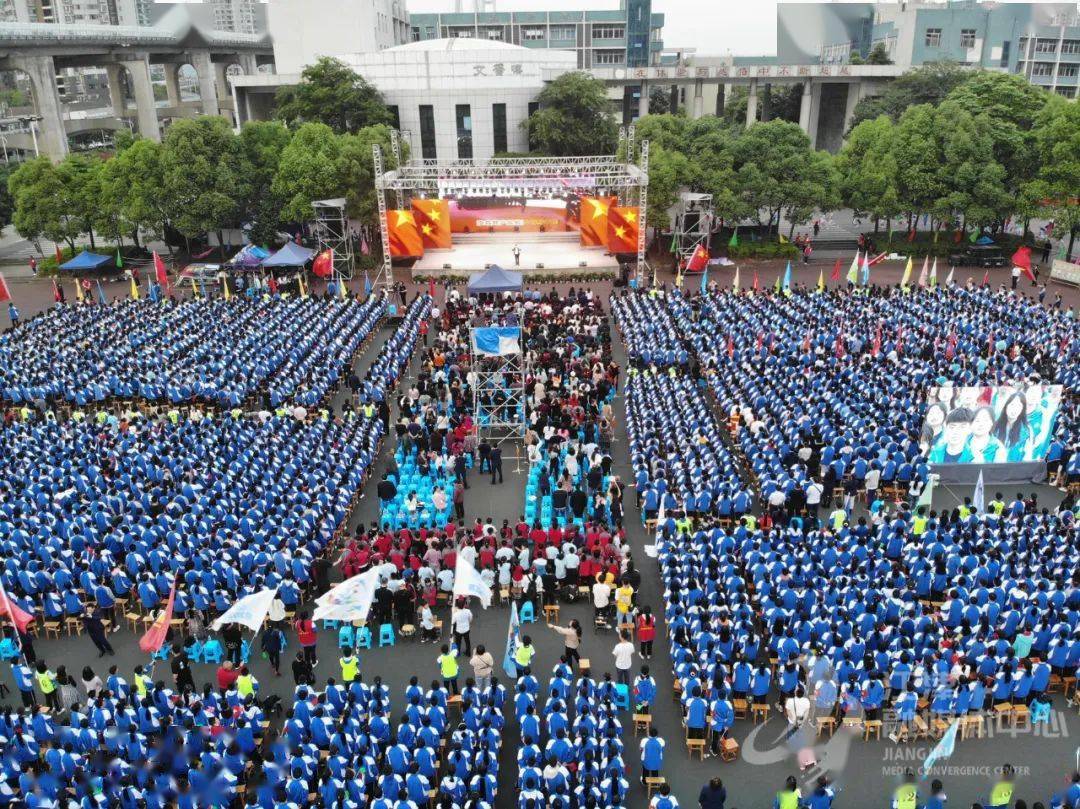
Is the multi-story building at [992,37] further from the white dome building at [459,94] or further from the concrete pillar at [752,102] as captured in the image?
the white dome building at [459,94]

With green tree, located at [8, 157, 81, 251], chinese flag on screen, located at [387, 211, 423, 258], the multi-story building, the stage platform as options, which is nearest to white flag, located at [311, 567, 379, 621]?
the stage platform

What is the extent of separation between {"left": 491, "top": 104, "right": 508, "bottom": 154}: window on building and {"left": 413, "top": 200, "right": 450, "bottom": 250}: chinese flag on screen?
14.9m

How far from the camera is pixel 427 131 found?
46.1 meters

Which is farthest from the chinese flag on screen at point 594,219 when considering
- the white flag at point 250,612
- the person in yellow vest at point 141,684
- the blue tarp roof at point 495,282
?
the person in yellow vest at point 141,684

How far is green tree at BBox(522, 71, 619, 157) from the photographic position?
1724 inches

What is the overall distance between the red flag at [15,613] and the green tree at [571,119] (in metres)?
37.4

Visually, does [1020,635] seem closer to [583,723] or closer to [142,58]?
[583,723]

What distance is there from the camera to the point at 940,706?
9.97 m

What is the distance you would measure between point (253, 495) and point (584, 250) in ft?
75.8

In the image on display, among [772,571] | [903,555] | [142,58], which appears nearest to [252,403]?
[772,571]

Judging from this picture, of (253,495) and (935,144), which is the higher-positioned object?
(935,144)

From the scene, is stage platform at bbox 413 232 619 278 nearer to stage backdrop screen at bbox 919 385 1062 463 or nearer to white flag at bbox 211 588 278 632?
stage backdrop screen at bbox 919 385 1062 463

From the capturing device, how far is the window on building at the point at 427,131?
4562cm

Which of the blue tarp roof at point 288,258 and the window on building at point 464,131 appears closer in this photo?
the blue tarp roof at point 288,258
